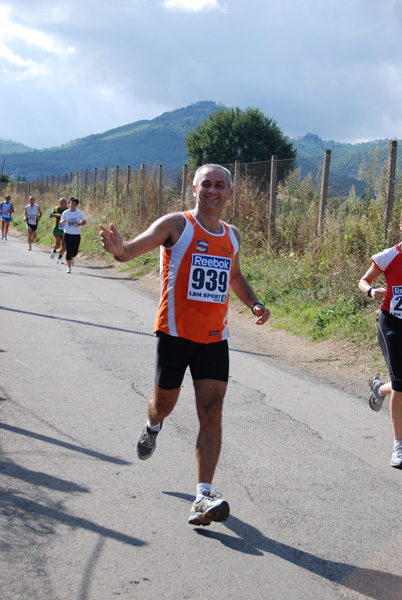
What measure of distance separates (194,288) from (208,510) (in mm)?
1239

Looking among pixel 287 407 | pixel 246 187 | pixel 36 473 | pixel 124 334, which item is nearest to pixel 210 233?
pixel 36 473

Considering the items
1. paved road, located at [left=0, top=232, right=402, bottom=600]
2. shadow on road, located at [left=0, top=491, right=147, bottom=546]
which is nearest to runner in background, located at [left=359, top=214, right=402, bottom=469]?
paved road, located at [left=0, top=232, right=402, bottom=600]

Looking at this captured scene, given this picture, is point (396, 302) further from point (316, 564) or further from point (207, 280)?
point (316, 564)

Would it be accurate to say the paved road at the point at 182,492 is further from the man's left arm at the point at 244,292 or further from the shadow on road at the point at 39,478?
the man's left arm at the point at 244,292

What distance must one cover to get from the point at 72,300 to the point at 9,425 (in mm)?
7918

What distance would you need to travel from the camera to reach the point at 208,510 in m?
3.77

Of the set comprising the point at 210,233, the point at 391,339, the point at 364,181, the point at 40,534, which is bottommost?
the point at 40,534

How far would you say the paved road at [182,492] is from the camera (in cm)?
332

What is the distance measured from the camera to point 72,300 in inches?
524

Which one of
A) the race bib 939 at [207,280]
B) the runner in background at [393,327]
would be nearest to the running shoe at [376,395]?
the runner in background at [393,327]

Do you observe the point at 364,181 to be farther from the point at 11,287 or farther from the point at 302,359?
the point at 11,287

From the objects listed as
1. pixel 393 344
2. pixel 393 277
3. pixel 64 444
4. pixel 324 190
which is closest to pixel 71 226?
pixel 324 190

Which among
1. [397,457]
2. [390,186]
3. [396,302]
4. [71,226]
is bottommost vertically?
[397,457]

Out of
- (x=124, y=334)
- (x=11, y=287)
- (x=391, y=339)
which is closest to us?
(x=391, y=339)
